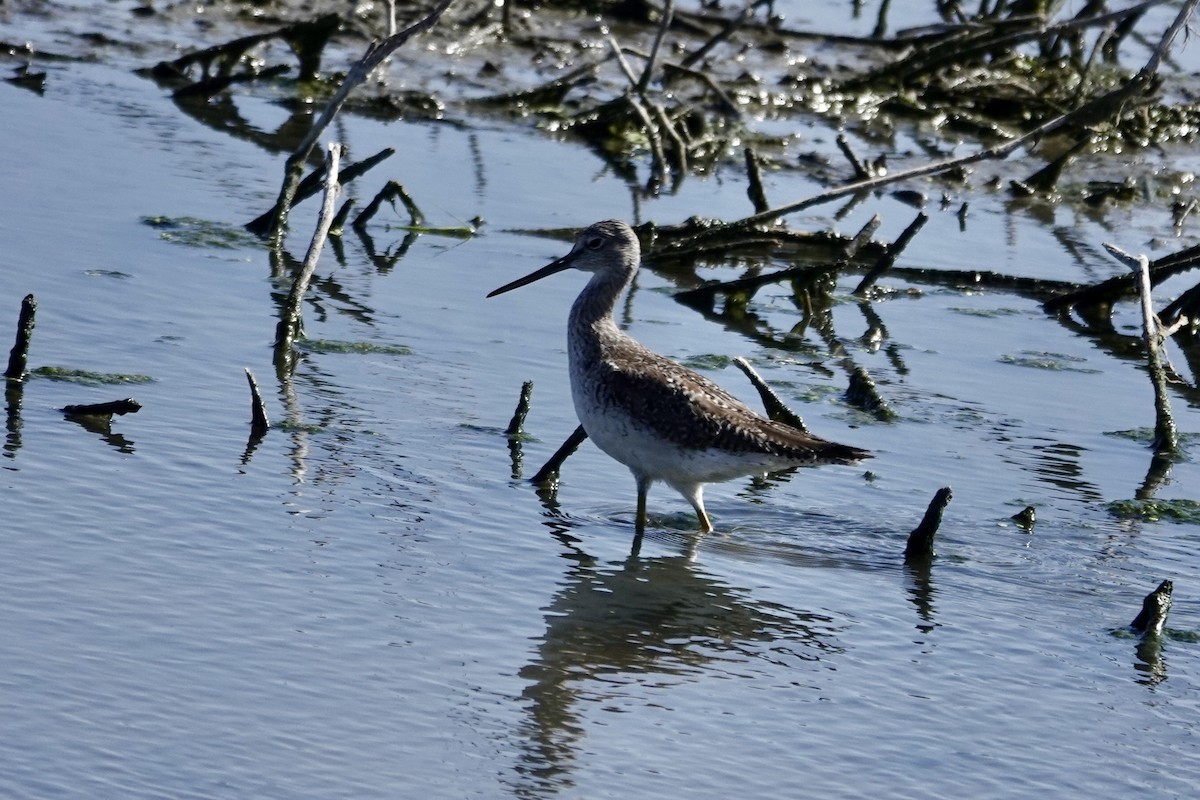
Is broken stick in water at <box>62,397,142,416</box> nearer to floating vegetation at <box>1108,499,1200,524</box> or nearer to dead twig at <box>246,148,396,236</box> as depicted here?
dead twig at <box>246,148,396,236</box>

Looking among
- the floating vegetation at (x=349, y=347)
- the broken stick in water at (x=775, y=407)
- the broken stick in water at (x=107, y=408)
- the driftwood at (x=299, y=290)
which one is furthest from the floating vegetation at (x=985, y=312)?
the broken stick in water at (x=107, y=408)

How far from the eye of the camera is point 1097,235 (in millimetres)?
12977

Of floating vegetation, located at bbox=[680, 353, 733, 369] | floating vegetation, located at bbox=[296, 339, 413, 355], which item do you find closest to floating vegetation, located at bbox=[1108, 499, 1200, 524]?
floating vegetation, located at bbox=[680, 353, 733, 369]

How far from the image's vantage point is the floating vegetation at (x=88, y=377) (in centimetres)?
792

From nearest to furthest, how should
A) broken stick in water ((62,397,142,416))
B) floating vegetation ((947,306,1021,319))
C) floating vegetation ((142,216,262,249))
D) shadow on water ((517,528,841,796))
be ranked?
shadow on water ((517,528,841,796)), broken stick in water ((62,397,142,416)), floating vegetation ((142,216,262,249)), floating vegetation ((947,306,1021,319))

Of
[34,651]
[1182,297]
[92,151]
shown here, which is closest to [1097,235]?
[1182,297]

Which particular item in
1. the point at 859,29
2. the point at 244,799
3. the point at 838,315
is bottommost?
the point at 244,799

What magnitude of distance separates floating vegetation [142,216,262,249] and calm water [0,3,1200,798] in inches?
1.6

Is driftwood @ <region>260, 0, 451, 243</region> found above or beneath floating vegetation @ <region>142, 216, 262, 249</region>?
above

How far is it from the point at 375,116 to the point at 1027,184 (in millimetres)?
5060

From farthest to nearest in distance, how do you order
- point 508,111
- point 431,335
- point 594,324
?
point 508,111
point 431,335
point 594,324

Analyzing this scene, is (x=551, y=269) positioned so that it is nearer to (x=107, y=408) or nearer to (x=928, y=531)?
(x=107, y=408)

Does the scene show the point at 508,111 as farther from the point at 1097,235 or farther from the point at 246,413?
the point at 246,413

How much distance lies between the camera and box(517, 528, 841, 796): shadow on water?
5500 mm
